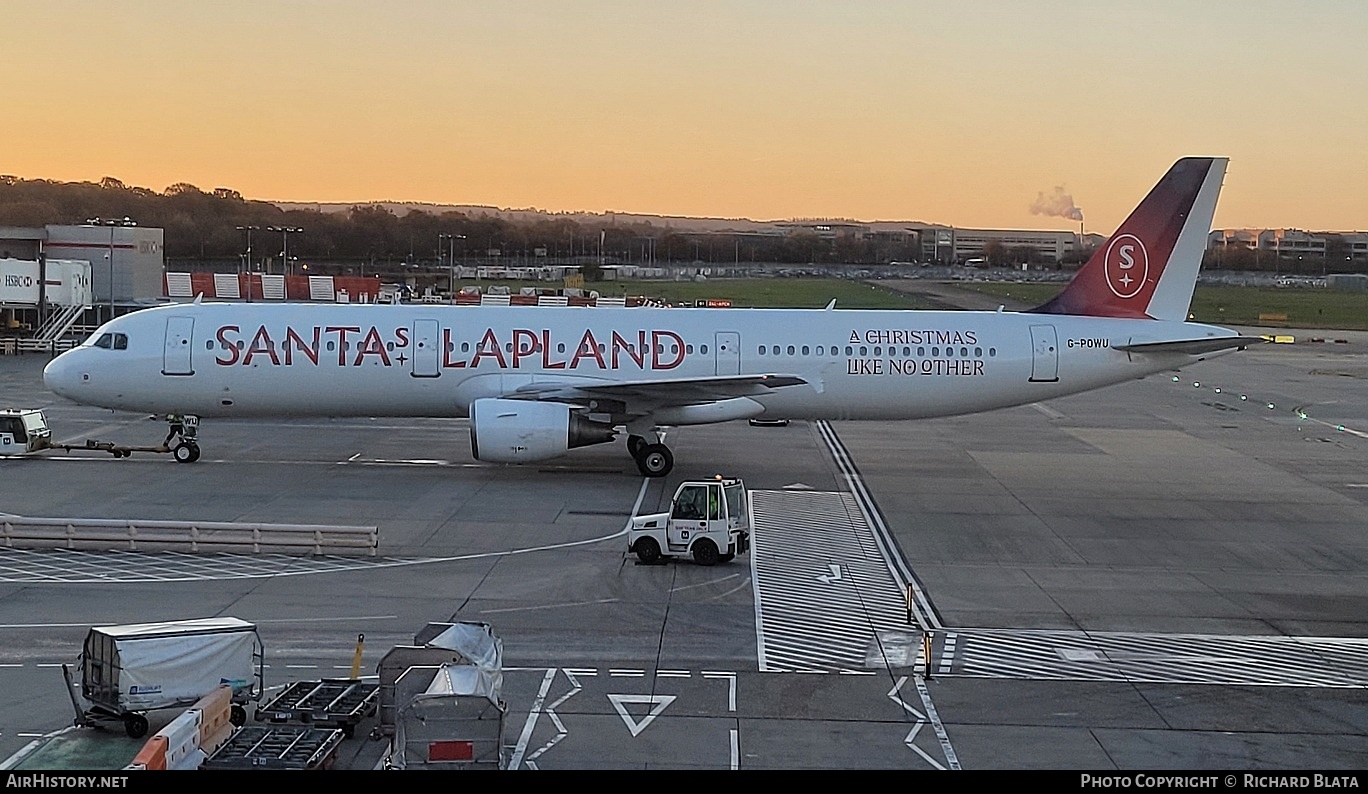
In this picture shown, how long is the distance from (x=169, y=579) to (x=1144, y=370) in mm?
25872

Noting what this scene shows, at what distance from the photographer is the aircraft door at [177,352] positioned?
3375cm

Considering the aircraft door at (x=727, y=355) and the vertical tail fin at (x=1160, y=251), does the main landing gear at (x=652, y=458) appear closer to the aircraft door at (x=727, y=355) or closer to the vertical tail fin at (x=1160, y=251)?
the aircraft door at (x=727, y=355)

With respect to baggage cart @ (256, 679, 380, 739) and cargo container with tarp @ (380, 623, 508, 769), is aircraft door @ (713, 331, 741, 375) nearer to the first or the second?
baggage cart @ (256, 679, 380, 739)

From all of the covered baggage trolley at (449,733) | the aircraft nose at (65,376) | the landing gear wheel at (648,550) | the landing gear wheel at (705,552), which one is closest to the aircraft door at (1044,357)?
the landing gear wheel at (705,552)

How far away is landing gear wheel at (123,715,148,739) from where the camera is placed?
48.5 feet

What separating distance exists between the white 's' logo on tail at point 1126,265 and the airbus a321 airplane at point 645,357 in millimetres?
40

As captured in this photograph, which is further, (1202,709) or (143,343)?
(143,343)

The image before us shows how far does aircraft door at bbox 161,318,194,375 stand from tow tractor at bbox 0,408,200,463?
5.48ft

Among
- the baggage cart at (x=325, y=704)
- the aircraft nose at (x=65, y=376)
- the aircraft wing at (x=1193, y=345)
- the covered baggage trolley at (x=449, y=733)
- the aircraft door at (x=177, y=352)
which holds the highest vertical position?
the aircraft wing at (x=1193, y=345)

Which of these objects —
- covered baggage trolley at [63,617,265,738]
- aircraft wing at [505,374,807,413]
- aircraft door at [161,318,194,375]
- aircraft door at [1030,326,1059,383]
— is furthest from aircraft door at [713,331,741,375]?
covered baggage trolley at [63,617,265,738]
